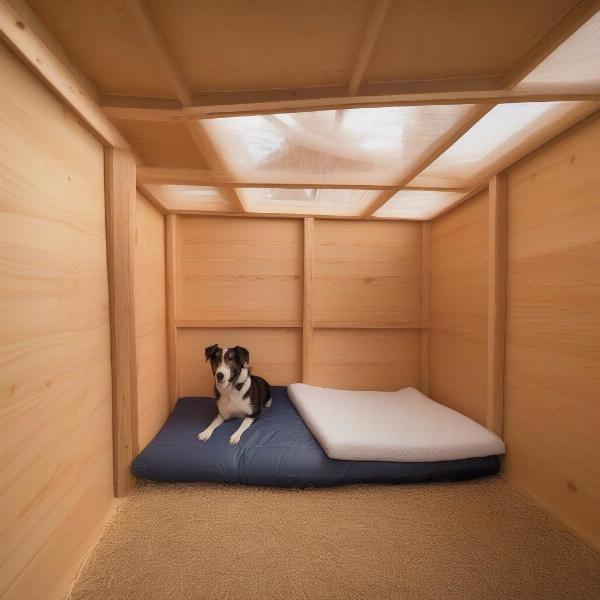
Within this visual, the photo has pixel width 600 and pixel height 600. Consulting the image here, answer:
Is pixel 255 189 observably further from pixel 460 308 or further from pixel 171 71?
pixel 460 308

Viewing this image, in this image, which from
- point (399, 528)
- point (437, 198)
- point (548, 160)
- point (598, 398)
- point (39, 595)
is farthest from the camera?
point (437, 198)

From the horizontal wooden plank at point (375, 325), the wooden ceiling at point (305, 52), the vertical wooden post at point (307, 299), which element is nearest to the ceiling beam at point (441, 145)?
the wooden ceiling at point (305, 52)

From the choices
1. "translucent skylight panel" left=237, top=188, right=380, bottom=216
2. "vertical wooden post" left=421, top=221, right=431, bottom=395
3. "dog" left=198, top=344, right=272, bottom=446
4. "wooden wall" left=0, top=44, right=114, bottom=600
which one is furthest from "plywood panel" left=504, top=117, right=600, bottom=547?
"wooden wall" left=0, top=44, right=114, bottom=600

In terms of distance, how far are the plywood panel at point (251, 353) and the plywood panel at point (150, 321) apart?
0.68 feet

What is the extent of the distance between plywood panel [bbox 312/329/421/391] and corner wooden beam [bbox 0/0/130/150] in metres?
2.20

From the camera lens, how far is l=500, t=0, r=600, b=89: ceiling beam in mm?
817

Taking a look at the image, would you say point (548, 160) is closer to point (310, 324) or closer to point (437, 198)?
point (437, 198)

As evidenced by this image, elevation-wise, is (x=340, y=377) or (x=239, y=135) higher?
(x=239, y=135)

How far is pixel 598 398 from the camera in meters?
1.26

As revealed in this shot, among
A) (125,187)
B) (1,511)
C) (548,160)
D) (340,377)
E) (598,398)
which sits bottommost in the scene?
(340,377)

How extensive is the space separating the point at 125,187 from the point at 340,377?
2.23 m

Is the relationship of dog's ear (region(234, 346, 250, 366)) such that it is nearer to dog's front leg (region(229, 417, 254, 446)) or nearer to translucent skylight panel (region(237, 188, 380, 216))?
dog's front leg (region(229, 417, 254, 446))

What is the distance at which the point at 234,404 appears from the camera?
2.20 metres

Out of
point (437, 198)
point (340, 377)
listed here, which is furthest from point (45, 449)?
point (437, 198)
